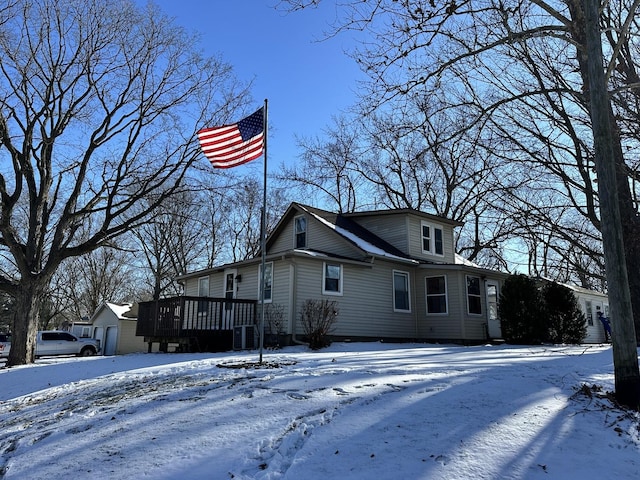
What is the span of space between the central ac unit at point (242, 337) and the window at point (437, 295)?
7.20m

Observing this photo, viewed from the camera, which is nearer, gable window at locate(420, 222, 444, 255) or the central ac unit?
the central ac unit

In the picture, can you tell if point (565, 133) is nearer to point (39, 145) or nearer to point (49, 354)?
point (39, 145)

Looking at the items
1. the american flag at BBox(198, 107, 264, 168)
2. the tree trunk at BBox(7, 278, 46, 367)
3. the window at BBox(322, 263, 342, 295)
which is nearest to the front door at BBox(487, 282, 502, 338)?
the window at BBox(322, 263, 342, 295)

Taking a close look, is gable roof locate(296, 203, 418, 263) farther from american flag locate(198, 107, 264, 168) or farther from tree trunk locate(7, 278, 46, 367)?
tree trunk locate(7, 278, 46, 367)

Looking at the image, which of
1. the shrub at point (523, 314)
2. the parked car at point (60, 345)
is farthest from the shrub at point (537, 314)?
the parked car at point (60, 345)

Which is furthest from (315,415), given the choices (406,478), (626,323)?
(626,323)

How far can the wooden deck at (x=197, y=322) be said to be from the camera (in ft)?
→ 46.7

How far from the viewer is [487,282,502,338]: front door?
712 inches

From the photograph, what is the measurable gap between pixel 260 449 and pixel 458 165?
28.0 metres

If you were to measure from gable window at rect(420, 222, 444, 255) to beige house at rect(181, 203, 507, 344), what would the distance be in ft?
0.14

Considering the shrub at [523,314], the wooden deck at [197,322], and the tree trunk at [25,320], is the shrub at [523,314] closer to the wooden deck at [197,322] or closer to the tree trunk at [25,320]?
the wooden deck at [197,322]

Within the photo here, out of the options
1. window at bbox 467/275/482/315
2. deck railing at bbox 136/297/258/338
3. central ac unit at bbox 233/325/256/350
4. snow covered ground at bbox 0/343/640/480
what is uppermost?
window at bbox 467/275/482/315

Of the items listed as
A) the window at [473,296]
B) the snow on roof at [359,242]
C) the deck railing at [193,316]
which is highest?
the snow on roof at [359,242]

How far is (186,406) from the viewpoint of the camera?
5.27 m
